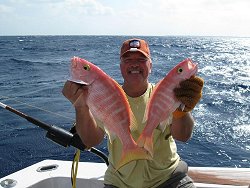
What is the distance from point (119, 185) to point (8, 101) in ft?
34.5

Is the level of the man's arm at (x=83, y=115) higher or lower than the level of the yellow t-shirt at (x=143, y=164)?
higher

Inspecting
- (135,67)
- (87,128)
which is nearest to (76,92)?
(87,128)

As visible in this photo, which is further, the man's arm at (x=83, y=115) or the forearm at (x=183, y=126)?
the forearm at (x=183, y=126)

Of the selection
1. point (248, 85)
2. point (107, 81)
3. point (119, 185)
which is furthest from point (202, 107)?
point (107, 81)

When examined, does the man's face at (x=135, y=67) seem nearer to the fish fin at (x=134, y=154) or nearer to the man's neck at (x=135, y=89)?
the man's neck at (x=135, y=89)

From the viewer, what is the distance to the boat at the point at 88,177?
3965mm

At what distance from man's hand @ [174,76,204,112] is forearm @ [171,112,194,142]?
49 cm

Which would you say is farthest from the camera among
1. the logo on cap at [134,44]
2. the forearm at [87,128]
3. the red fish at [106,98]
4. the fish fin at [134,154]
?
the logo on cap at [134,44]

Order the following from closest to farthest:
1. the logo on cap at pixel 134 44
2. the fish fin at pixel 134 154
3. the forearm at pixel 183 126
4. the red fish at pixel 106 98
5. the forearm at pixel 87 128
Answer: the red fish at pixel 106 98, the fish fin at pixel 134 154, the forearm at pixel 87 128, the forearm at pixel 183 126, the logo on cap at pixel 134 44

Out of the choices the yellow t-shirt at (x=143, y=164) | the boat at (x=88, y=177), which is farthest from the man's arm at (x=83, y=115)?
the boat at (x=88, y=177)

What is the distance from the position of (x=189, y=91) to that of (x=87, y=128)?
1079 mm

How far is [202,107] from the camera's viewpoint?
11883mm

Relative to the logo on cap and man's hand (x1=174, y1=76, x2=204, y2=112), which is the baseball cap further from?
man's hand (x1=174, y1=76, x2=204, y2=112)

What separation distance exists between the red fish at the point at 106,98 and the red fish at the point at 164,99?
0.14 m
